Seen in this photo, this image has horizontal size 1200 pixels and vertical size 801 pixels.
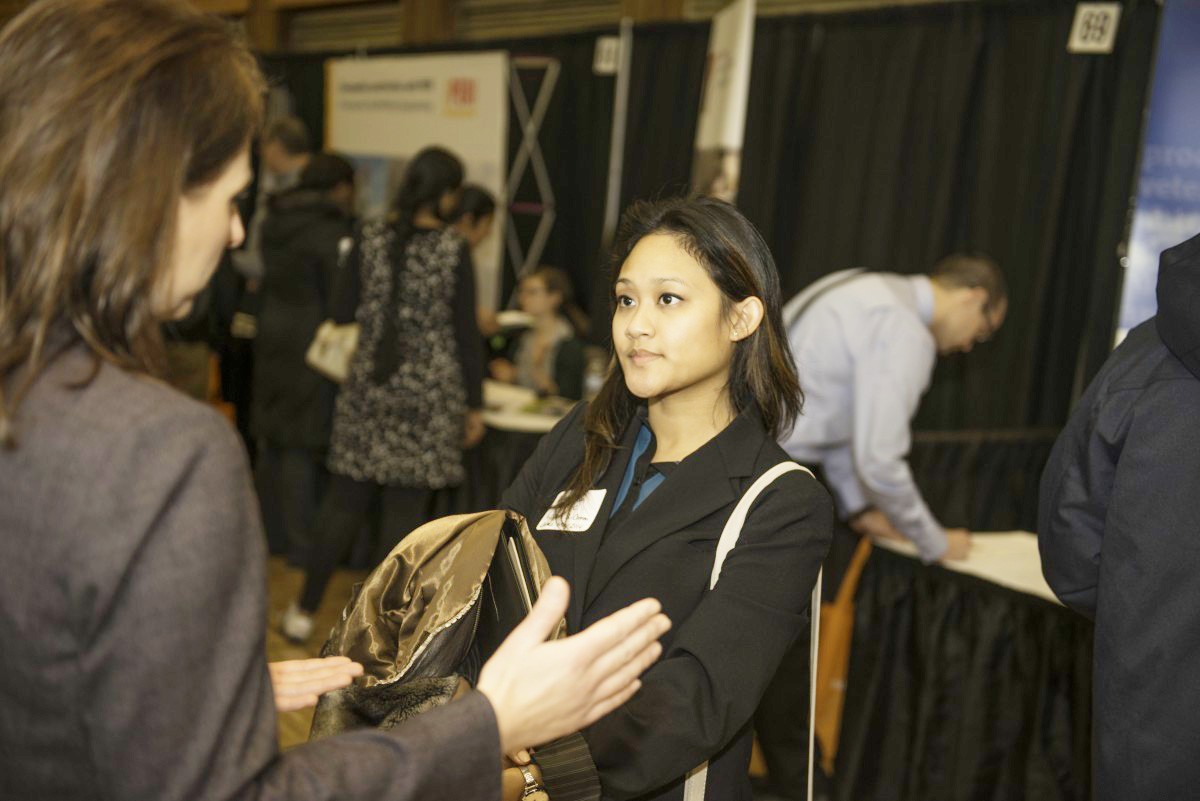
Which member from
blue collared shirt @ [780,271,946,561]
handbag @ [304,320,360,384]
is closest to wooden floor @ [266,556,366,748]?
handbag @ [304,320,360,384]

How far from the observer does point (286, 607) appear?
450 centimetres

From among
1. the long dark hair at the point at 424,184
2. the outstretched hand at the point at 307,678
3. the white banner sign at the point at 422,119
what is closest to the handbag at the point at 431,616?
the outstretched hand at the point at 307,678

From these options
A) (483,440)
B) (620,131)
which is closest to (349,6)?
(620,131)

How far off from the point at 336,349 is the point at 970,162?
2.57m

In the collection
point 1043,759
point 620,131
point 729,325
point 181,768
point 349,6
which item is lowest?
point 1043,759

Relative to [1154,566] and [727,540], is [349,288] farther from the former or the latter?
[1154,566]

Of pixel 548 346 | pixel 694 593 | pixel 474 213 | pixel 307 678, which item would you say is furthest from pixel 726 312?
pixel 548 346

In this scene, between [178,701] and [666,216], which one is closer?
[178,701]

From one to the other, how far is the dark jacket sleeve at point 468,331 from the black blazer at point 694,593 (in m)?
2.05

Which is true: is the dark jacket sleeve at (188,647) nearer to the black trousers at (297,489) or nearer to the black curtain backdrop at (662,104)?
→ the black trousers at (297,489)

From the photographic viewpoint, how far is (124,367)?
2.76 feet

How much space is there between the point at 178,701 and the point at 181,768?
5 cm

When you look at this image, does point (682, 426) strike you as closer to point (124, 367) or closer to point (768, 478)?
point (768, 478)

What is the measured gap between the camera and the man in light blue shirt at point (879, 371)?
2.84m
